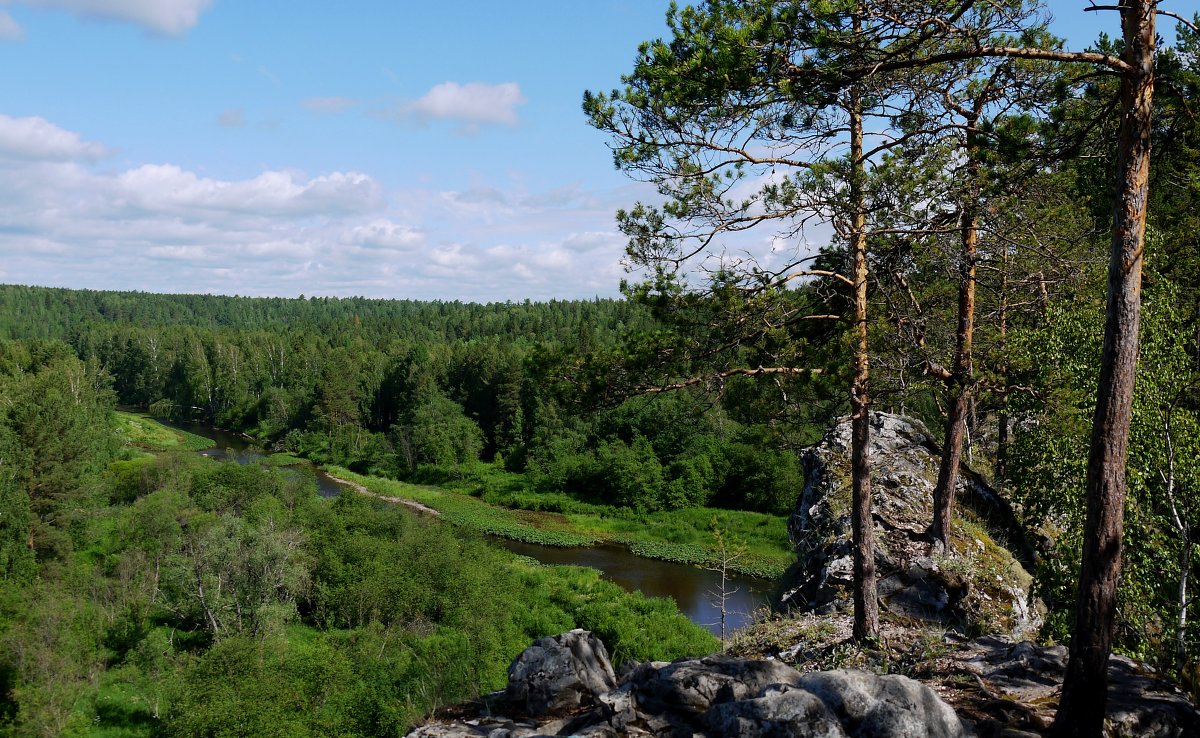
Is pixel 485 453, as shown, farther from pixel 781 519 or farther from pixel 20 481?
pixel 20 481

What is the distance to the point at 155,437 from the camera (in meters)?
80.2

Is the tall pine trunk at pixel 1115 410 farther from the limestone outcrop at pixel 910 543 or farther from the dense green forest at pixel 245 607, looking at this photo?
the dense green forest at pixel 245 607

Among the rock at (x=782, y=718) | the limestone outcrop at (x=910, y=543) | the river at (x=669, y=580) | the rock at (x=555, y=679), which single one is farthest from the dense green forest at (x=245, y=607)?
the rock at (x=782, y=718)

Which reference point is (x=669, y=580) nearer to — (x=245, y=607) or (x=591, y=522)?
(x=591, y=522)

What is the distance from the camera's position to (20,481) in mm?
36250

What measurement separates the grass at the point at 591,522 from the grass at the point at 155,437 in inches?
929

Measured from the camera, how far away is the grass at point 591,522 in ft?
152

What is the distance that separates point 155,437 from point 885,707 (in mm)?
90501

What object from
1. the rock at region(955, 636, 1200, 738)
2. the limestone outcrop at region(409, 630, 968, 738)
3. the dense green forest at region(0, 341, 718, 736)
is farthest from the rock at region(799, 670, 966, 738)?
the dense green forest at region(0, 341, 718, 736)

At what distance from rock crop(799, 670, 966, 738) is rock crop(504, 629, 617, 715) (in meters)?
2.82

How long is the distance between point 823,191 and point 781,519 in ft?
152

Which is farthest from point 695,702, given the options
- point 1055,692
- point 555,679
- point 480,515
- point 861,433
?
point 480,515

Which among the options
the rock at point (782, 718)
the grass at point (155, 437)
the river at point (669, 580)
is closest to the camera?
the rock at point (782, 718)

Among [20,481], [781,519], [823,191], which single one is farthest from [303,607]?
[823,191]
